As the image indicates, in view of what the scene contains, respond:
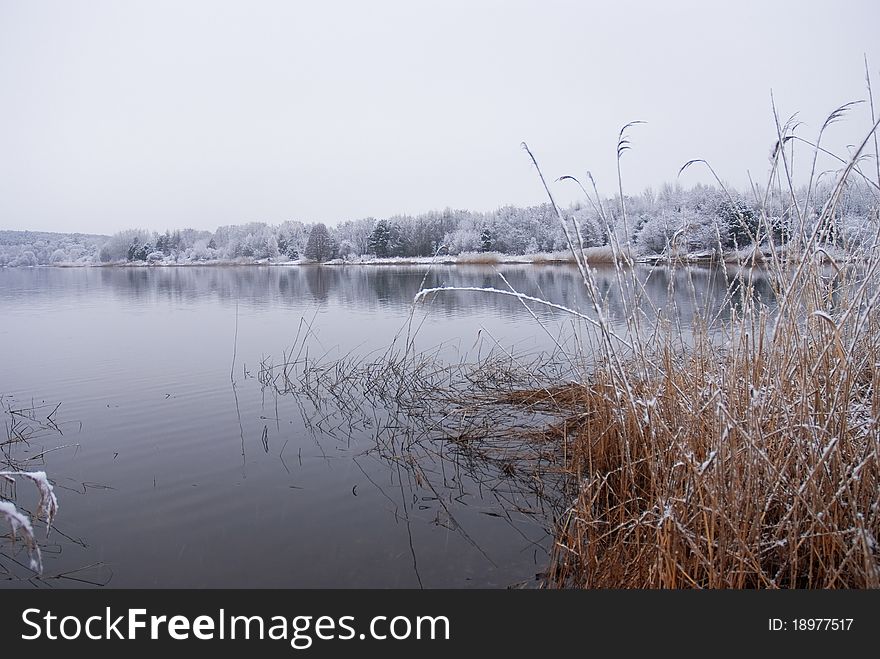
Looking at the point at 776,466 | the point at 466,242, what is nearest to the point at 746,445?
the point at 776,466

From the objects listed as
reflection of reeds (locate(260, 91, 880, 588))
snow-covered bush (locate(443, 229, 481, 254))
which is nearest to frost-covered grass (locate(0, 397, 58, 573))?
reflection of reeds (locate(260, 91, 880, 588))

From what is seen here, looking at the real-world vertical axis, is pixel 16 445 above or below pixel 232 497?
above

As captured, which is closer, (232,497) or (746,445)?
(746,445)

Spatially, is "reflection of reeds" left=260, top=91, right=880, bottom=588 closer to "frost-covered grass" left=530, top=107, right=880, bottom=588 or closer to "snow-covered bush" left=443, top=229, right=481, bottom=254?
"frost-covered grass" left=530, top=107, right=880, bottom=588

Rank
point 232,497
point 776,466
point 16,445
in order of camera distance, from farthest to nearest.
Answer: point 16,445 < point 232,497 < point 776,466

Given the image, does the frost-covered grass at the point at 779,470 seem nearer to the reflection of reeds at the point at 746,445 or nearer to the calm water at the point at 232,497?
the reflection of reeds at the point at 746,445

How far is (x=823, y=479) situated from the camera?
7.52 feet

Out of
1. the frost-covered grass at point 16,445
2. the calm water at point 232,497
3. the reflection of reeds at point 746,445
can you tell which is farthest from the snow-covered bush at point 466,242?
the reflection of reeds at point 746,445

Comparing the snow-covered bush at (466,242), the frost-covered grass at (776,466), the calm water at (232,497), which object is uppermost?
the snow-covered bush at (466,242)

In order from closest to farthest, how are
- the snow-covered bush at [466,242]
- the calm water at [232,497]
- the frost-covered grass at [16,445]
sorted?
the calm water at [232,497], the frost-covered grass at [16,445], the snow-covered bush at [466,242]

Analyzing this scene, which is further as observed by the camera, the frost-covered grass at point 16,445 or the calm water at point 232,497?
the frost-covered grass at point 16,445

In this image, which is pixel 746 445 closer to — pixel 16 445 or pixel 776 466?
pixel 776 466
